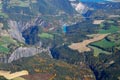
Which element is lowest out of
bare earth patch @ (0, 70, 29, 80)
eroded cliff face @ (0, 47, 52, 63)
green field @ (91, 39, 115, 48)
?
eroded cliff face @ (0, 47, 52, 63)

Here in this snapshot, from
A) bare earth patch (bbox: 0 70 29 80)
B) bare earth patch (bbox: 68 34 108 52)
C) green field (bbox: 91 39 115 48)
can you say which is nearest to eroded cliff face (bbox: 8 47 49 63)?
bare earth patch (bbox: 68 34 108 52)

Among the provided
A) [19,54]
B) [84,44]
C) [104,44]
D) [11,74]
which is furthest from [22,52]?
[11,74]

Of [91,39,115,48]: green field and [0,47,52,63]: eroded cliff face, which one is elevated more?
[91,39,115,48]: green field

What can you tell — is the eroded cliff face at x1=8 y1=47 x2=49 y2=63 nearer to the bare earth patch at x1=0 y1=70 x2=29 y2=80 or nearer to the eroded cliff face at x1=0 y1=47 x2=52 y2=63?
the eroded cliff face at x1=0 y1=47 x2=52 y2=63

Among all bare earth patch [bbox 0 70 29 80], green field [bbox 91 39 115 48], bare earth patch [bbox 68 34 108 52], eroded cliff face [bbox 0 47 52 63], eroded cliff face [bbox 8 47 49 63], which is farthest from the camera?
bare earth patch [bbox 68 34 108 52]

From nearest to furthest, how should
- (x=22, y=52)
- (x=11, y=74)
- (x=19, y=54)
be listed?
(x=11, y=74) < (x=19, y=54) < (x=22, y=52)

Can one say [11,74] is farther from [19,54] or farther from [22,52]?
[22,52]

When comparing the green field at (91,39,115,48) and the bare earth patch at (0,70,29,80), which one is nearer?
the bare earth patch at (0,70,29,80)

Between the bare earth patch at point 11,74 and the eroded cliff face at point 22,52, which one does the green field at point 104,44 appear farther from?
the bare earth patch at point 11,74

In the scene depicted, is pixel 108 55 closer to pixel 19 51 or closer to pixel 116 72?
pixel 116 72

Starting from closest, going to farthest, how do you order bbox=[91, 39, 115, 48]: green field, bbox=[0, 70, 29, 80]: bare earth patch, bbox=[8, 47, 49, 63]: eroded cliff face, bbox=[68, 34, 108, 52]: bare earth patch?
bbox=[0, 70, 29, 80]: bare earth patch < bbox=[8, 47, 49, 63]: eroded cliff face < bbox=[91, 39, 115, 48]: green field < bbox=[68, 34, 108, 52]: bare earth patch

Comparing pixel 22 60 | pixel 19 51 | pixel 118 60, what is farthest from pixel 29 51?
pixel 118 60
